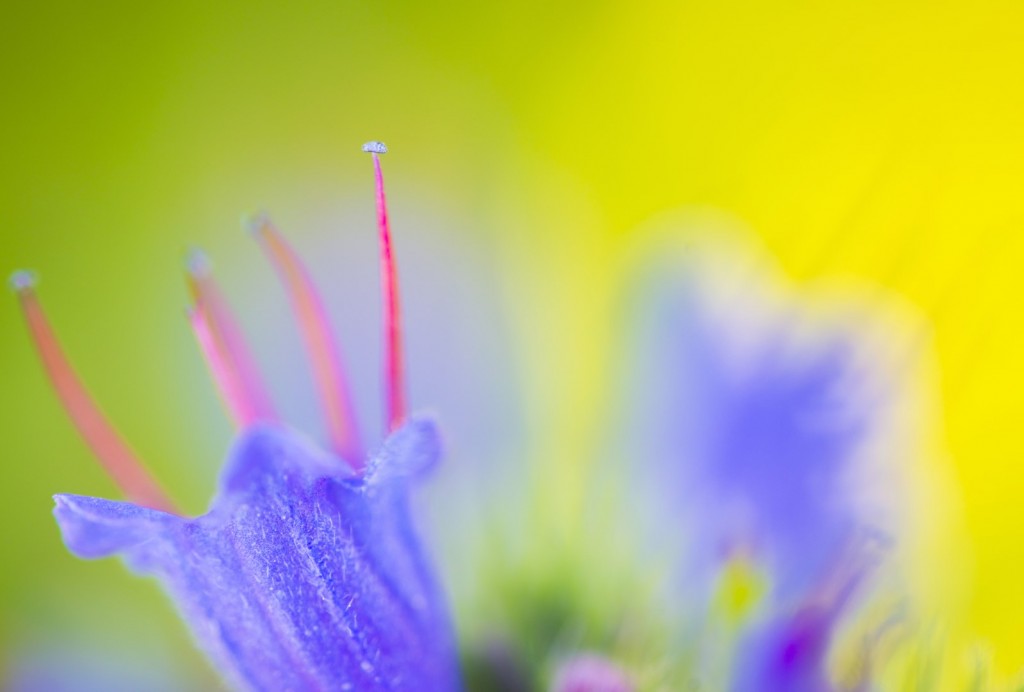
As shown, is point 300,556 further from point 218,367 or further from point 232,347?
point 232,347

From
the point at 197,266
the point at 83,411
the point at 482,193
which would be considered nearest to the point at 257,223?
the point at 197,266

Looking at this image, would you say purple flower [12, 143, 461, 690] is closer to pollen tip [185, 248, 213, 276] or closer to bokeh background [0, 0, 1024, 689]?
pollen tip [185, 248, 213, 276]

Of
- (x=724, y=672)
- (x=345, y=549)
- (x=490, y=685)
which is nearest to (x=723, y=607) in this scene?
(x=724, y=672)

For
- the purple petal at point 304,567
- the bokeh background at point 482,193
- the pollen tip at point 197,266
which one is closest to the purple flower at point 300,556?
the purple petal at point 304,567

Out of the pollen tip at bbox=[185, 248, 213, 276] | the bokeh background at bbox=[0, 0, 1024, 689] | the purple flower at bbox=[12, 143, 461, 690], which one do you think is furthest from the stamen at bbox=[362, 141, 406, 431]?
the bokeh background at bbox=[0, 0, 1024, 689]

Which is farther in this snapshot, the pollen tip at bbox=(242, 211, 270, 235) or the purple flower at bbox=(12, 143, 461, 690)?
the pollen tip at bbox=(242, 211, 270, 235)

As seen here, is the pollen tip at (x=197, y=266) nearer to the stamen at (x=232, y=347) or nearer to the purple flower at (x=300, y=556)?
the stamen at (x=232, y=347)
